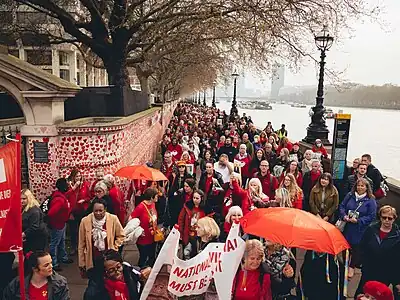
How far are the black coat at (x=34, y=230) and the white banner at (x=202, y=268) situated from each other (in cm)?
190

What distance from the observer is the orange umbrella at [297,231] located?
434 centimetres

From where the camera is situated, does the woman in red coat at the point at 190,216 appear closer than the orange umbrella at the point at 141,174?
Yes

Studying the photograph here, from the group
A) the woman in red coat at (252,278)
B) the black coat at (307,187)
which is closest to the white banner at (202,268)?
the woman in red coat at (252,278)

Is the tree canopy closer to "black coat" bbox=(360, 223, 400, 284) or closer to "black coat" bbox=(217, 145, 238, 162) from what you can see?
"black coat" bbox=(217, 145, 238, 162)

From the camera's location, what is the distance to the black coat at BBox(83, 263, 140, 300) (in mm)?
3919

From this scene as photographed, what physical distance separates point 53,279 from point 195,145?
30.5ft

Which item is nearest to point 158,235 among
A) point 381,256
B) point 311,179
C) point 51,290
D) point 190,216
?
point 190,216

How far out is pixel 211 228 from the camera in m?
4.77

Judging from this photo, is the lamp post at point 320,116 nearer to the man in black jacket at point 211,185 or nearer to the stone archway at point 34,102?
the man in black jacket at point 211,185

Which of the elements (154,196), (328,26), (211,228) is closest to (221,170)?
(154,196)

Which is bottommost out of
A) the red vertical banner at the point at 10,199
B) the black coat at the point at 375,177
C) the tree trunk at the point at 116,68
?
the black coat at the point at 375,177

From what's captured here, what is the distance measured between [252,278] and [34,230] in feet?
9.03

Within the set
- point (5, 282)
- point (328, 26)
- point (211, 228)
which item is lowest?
point (5, 282)

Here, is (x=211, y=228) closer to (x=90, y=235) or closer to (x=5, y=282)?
(x=90, y=235)
